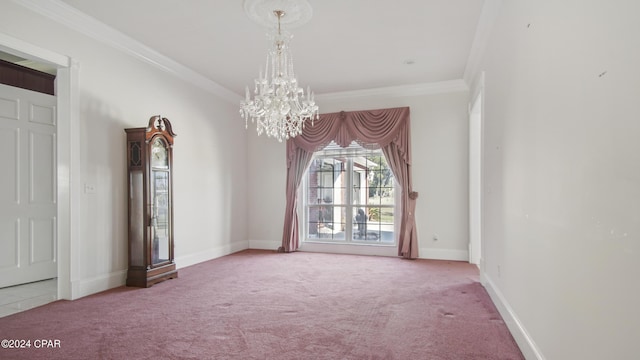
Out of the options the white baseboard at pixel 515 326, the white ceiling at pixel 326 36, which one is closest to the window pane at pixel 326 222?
the white ceiling at pixel 326 36

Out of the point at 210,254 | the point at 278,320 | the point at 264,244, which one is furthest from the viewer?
the point at 264,244

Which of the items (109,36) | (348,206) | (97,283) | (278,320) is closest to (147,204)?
(97,283)

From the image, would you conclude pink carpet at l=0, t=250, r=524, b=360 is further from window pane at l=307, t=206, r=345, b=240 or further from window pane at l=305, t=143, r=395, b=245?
window pane at l=307, t=206, r=345, b=240

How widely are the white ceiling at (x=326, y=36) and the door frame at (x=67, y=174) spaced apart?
2.40 ft

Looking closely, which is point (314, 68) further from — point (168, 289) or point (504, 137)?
point (168, 289)

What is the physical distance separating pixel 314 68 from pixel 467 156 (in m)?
2.84

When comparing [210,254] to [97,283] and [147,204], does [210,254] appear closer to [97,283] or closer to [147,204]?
[147,204]

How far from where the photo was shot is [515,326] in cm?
262

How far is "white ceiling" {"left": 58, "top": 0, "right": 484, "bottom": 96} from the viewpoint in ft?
10.9

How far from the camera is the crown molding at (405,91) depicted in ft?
18.4

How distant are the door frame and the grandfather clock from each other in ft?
2.04

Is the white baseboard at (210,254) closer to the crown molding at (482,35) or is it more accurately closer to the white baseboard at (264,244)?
the white baseboard at (264,244)

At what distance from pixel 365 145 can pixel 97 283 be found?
171 inches

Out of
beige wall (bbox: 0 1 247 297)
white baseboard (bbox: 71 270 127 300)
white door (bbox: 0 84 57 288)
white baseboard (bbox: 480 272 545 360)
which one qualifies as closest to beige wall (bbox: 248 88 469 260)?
white baseboard (bbox: 480 272 545 360)
